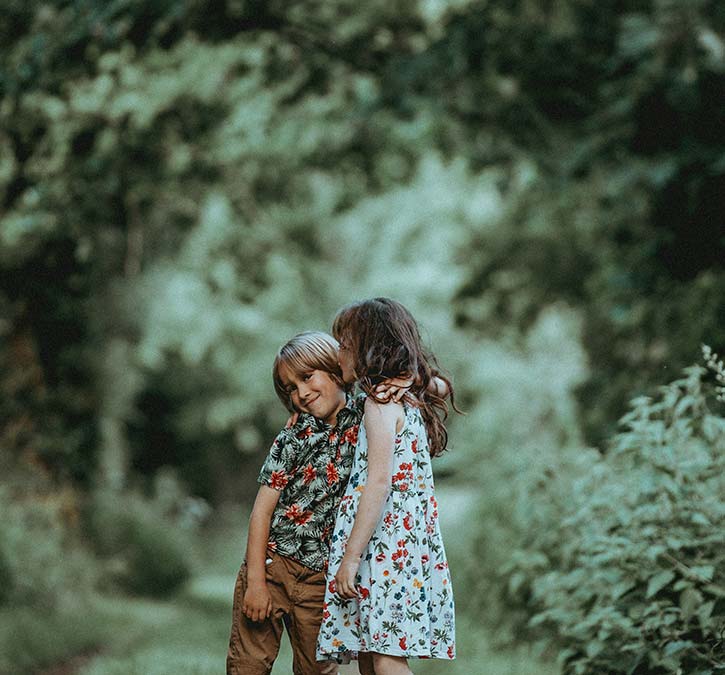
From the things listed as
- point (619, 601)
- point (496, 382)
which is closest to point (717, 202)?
point (619, 601)

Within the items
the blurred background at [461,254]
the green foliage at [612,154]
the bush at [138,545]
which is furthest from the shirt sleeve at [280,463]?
the bush at [138,545]

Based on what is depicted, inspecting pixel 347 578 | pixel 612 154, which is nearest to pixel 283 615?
pixel 347 578

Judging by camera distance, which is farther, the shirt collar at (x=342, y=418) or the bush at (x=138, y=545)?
the bush at (x=138, y=545)

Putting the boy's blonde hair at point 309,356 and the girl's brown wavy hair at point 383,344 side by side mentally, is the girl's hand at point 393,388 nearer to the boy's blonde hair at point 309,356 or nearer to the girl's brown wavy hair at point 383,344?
the girl's brown wavy hair at point 383,344

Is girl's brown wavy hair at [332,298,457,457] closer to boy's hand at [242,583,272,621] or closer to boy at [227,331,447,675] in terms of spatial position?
boy at [227,331,447,675]

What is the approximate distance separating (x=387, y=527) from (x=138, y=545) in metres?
8.66

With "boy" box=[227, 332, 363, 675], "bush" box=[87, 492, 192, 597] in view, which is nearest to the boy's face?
"boy" box=[227, 332, 363, 675]

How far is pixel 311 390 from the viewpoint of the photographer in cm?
376

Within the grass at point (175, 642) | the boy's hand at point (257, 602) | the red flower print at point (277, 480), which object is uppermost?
the grass at point (175, 642)

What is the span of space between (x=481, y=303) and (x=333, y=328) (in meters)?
7.46

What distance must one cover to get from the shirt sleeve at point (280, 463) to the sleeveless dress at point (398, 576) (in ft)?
Result: 0.66

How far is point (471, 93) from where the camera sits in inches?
348

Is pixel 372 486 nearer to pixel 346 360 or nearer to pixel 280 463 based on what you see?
pixel 280 463

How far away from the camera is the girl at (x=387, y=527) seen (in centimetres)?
358
